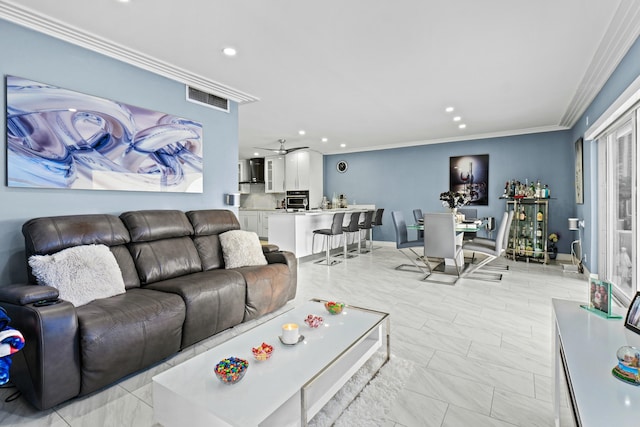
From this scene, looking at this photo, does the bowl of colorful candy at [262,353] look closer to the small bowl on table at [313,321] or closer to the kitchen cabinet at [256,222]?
the small bowl on table at [313,321]

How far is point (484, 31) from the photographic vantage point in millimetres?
2672

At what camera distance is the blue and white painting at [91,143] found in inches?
96.4

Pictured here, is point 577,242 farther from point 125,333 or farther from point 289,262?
point 125,333

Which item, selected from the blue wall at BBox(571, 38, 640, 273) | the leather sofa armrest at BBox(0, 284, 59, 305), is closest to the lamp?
the blue wall at BBox(571, 38, 640, 273)

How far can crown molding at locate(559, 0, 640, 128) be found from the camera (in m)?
2.39

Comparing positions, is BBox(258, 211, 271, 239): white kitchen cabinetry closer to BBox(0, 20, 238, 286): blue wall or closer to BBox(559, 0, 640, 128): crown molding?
BBox(0, 20, 238, 286): blue wall

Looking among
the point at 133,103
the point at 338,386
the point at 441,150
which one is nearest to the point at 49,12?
the point at 133,103

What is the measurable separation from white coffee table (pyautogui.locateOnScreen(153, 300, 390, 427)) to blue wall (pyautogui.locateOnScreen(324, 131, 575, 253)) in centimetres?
584

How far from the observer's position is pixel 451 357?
2.36m

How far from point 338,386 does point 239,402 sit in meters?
0.67

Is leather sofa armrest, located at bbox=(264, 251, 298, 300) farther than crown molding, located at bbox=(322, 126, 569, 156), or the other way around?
crown molding, located at bbox=(322, 126, 569, 156)

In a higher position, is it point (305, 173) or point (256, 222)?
point (305, 173)

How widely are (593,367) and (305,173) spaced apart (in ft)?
24.7

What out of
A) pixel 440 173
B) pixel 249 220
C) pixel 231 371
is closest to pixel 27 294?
pixel 231 371
